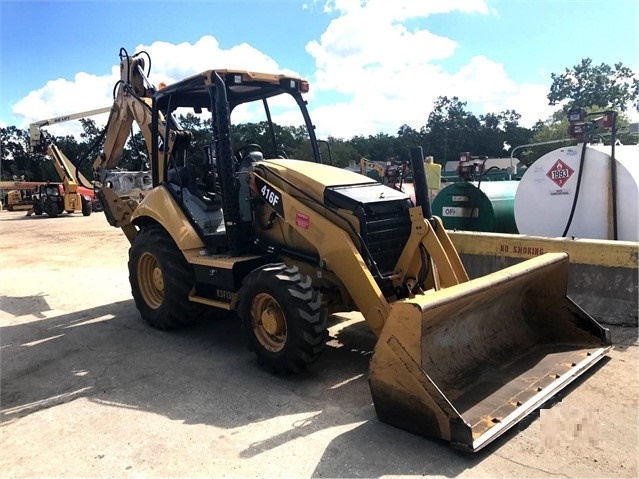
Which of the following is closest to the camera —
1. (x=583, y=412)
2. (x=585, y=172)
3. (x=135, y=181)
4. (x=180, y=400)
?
(x=583, y=412)

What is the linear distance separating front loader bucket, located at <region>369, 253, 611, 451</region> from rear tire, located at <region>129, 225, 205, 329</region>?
296 cm

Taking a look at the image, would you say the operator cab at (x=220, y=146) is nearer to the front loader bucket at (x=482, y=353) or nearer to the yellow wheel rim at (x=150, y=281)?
the yellow wheel rim at (x=150, y=281)

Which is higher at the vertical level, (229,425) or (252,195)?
(252,195)

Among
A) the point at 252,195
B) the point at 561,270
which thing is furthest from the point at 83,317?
the point at 561,270

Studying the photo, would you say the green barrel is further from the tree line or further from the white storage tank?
the tree line

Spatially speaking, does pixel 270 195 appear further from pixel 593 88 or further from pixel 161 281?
pixel 593 88

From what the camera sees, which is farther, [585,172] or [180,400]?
[585,172]

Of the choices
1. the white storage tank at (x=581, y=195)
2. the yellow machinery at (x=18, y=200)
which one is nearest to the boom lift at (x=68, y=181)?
the yellow machinery at (x=18, y=200)

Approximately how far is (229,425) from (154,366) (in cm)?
160

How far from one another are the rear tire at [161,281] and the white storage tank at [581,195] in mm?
4842

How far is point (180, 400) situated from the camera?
14.0 ft

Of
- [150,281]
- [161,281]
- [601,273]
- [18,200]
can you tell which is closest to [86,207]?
[18,200]

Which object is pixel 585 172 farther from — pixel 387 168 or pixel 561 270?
pixel 387 168

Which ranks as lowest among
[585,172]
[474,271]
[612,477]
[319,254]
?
[612,477]
